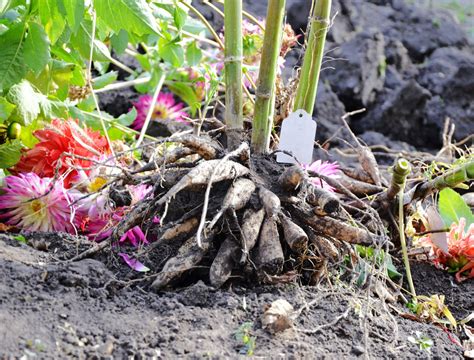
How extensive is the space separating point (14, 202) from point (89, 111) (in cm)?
58

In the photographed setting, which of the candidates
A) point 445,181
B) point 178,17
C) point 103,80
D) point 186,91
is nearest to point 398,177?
point 445,181

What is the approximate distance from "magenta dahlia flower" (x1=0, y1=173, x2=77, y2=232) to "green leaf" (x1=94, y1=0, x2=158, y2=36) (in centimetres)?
50

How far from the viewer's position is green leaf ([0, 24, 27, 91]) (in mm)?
1812

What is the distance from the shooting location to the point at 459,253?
204cm

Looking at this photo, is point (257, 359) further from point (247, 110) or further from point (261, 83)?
point (247, 110)

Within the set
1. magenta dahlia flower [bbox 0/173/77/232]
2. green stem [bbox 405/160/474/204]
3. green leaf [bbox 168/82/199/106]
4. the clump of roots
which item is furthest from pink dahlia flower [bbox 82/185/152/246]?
green leaf [bbox 168/82/199/106]

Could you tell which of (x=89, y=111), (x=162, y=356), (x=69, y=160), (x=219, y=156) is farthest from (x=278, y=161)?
(x=89, y=111)

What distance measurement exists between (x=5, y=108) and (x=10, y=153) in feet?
0.60

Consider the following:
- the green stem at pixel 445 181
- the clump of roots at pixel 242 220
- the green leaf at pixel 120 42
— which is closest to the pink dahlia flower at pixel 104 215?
the clump of roots at pixel 242 220

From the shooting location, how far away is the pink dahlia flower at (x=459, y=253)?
2033 mm

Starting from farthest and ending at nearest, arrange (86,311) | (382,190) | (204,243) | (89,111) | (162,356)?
(89,111) < (382,190) < (204,243) < (86,311) < (162,356)

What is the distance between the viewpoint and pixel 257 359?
4.20ft

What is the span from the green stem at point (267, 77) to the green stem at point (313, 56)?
3.3 inches

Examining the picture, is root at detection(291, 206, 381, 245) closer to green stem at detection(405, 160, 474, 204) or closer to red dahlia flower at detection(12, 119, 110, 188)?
green stem at detection(405, 160, 474, 204)
